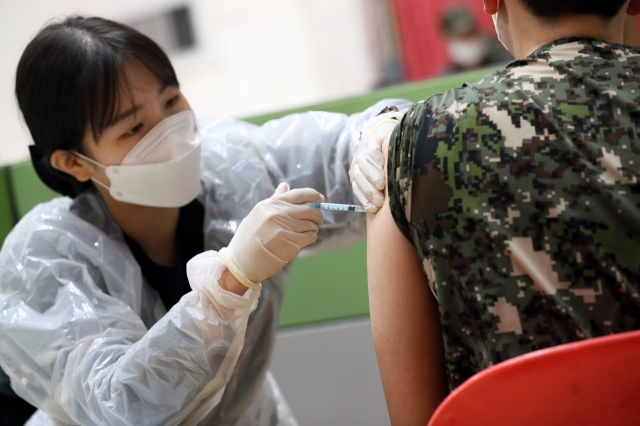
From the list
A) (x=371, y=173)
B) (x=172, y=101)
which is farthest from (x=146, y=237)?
(x=371, y=173)

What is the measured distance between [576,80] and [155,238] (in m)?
1.01

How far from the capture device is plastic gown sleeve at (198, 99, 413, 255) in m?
1.42

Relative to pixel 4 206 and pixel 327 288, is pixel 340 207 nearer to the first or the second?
pixel 327 288

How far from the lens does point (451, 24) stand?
4473 millimetres

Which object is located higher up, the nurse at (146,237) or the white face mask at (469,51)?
the nurse at (146,237)

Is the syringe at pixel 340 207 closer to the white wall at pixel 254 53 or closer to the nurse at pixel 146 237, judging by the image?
the nurse at pixel 146 237

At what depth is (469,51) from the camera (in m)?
4.43

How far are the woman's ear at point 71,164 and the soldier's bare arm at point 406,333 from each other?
732 mm

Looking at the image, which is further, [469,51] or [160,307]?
[469,51]

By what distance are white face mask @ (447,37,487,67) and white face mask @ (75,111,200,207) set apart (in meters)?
3.45

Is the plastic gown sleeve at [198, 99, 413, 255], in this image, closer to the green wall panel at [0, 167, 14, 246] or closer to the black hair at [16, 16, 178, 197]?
the black hair at [16, 16, 178, 197]

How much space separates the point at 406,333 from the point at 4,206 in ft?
5.66

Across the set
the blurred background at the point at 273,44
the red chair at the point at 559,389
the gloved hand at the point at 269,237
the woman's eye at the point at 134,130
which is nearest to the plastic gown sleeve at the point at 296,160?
the woman's eye at the point at 134,130

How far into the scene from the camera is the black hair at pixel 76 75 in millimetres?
1230
